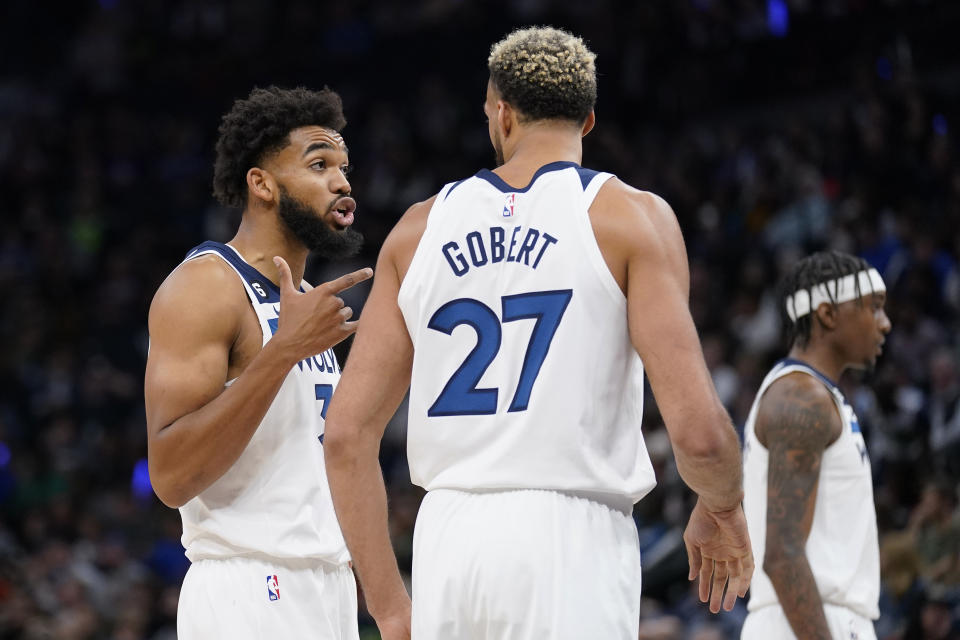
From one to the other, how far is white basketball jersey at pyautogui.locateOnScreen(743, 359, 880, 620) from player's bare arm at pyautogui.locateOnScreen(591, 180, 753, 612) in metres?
1.53

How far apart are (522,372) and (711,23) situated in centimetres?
1154

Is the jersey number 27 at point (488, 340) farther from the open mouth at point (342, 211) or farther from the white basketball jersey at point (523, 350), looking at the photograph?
the open mouth at point (342, 211)

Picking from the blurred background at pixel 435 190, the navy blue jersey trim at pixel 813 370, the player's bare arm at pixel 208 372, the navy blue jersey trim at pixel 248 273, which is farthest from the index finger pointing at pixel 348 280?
the blurred background at pixel 435 190

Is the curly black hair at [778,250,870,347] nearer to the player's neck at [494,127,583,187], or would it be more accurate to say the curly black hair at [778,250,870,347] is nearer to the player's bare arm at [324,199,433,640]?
the player's neck at [494,127,583,187]

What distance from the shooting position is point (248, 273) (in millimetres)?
4398

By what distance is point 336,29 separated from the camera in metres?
17.7

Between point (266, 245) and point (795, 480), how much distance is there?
2131 mm

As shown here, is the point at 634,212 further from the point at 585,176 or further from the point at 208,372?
the point at 208,372

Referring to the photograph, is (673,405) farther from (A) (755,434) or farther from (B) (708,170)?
(B) (708,170)

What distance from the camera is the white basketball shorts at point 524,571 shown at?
3.15 metres

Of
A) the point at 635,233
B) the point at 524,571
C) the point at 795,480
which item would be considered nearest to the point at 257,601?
the point at 524,571

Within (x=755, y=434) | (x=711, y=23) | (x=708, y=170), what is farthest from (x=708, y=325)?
(x=755, y=434)

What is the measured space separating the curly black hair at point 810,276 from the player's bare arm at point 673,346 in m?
2.03

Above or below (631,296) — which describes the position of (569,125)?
above
